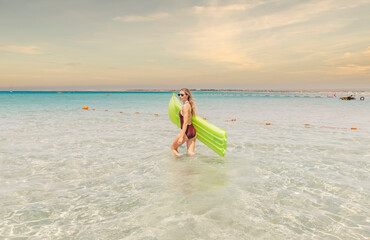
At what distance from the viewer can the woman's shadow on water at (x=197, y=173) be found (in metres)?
5.39

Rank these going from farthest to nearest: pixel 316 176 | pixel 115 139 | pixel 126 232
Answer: pixel 115 139, pixel 316 176, pixel 126 232

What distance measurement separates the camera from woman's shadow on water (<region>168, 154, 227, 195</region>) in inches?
212

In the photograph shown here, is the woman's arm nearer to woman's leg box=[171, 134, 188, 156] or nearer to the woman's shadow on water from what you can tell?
woman's leg box=[171, 134, 188, 156]

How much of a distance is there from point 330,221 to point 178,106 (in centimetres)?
572

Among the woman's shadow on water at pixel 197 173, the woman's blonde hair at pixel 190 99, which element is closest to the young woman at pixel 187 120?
the woman's blonde hair at pixel 190 99

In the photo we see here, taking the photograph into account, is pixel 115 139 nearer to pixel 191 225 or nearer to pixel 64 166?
pixel 64 166

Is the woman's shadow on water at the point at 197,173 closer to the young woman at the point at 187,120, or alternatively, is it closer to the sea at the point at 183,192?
the sea at the point at 183,192

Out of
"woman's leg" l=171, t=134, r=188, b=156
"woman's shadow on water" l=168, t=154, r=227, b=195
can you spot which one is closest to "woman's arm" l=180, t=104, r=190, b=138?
"woman's leg" l=171, t=134, r=188, b=156

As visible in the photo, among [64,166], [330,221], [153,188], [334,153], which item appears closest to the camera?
[330,221]

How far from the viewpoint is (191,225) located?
12.5ft

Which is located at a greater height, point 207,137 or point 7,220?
point 207,137

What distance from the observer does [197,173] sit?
633cm

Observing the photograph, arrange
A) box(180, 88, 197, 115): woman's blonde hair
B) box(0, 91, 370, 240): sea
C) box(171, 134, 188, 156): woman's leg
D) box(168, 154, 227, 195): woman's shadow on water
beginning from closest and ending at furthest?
box(0, 91, 370, 240): sea → box(168, 154, 227, 195): woman's shadow on water → box(180, 88, 197, 115): woman's blonde hair → box(171, 134, 188, 156): woman's leg

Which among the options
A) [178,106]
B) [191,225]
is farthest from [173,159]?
[191,225]
